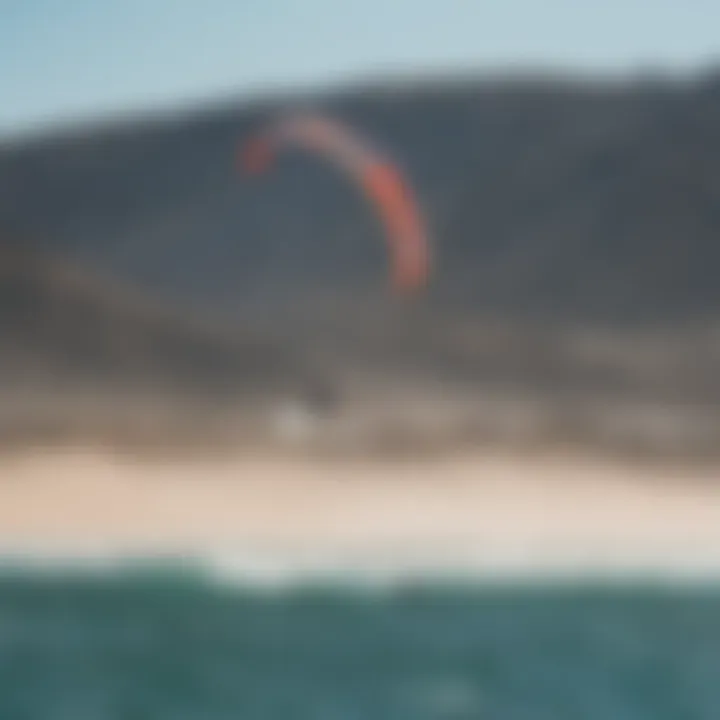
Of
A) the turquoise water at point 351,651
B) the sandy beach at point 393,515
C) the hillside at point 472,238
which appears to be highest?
the hillside at point 472,238

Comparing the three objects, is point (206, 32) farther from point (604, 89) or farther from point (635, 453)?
point (635, 453)

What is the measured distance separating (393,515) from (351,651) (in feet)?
0.87

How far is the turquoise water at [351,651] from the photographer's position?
187 cm

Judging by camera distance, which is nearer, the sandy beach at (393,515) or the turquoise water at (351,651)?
the turquoise water at (351,651)

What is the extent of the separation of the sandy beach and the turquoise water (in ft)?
0.20

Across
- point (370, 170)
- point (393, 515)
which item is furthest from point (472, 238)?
point (393, 515)

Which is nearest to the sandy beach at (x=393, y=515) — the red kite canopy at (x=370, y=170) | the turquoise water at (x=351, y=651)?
the turquoise water at (x=351, y=651)

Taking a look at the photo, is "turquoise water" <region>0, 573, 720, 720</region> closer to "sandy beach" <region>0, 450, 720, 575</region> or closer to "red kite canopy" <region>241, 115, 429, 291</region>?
"sandy beach" <region>0, 450, 720, 575</region>

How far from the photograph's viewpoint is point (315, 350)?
2197 millimetres

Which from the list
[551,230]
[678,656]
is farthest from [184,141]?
[678,656]

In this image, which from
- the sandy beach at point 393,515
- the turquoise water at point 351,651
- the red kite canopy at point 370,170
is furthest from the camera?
the red kite canopy at point 370,170

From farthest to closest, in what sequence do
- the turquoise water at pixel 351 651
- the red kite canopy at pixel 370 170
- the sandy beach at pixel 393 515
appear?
the red kite canopy at pixel 370 170 < the sandy beach at pixel 393 515 < the turquoise water at pixel 351 651

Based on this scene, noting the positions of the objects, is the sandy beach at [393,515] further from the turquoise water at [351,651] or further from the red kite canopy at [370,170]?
the red kite canopy at [370,170]

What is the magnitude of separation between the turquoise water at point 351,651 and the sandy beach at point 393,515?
0.06 meters
